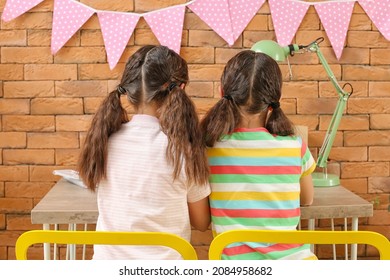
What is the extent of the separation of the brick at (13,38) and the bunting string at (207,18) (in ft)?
0.17

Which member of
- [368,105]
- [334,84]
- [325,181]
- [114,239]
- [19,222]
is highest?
[334,84]

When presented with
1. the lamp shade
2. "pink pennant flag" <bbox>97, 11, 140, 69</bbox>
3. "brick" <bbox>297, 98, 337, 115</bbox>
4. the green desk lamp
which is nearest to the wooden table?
the green desk lamp

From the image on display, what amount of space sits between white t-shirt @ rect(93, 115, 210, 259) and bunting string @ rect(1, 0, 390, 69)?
0.91 meters

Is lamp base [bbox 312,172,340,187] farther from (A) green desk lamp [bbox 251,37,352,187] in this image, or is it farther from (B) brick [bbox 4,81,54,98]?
(B) brick [bbox 4,81,54,98]

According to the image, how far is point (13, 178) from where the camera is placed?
242cm

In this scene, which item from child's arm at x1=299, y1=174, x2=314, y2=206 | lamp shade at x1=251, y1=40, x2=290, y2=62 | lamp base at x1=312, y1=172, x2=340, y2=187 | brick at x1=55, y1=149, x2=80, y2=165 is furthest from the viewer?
brick at x1=55, y1=149, x2=80, y2=165

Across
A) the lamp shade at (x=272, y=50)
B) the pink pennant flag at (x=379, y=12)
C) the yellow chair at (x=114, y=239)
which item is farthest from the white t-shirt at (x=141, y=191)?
the pink pennant flag at (x=379, y=12)

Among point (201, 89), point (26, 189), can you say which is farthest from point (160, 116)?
point (26, 189)

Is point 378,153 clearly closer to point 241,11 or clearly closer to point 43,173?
point 241,11

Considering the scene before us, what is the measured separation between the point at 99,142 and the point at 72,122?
37.4 inches

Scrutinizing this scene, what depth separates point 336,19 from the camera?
237 centimetres

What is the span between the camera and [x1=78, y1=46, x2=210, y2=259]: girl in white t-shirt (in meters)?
1.44

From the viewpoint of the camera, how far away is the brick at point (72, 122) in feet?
7.84

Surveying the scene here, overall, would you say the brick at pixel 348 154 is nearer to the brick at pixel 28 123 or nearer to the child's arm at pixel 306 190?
the child's arm at pixel 306 190
